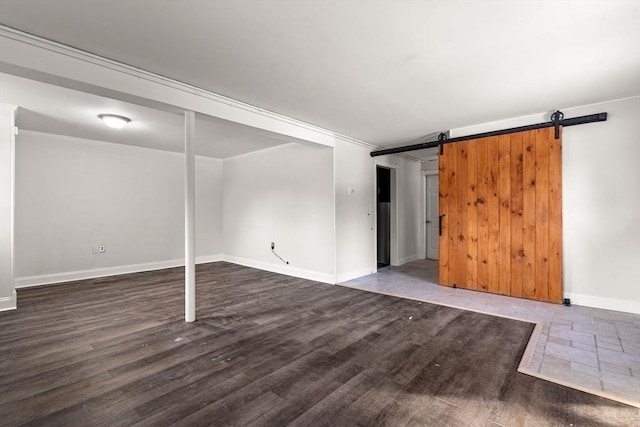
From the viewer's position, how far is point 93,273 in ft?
17.7

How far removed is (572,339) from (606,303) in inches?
54.1

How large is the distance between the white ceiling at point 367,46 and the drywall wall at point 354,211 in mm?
1712

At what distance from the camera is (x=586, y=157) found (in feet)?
12.1

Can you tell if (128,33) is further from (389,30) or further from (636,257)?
(636,257)

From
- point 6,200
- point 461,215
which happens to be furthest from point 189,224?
point 461,215

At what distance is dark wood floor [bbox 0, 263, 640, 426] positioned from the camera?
5.71 feet

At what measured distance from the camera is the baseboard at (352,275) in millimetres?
5000

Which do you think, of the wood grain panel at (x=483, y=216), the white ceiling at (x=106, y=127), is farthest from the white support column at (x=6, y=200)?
the wood grain panel at (x=483, y=216)

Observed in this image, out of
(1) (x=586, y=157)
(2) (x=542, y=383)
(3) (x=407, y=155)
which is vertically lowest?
(2) (x=542, y=383)

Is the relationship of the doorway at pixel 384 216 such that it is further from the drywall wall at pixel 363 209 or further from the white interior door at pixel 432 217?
the white interior door at pixel 432 217

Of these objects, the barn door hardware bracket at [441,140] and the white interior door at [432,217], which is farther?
the white interior door at [432,217]

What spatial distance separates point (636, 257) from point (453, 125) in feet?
8.81

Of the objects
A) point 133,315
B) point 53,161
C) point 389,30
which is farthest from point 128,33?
point 53,161

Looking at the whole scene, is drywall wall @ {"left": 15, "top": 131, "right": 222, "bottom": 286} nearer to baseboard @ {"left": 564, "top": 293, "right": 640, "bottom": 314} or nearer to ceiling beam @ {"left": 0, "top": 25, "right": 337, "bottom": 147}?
ceiling beam @ {"left": 0, "top": 25, "right": 337, "bottom": 147}
